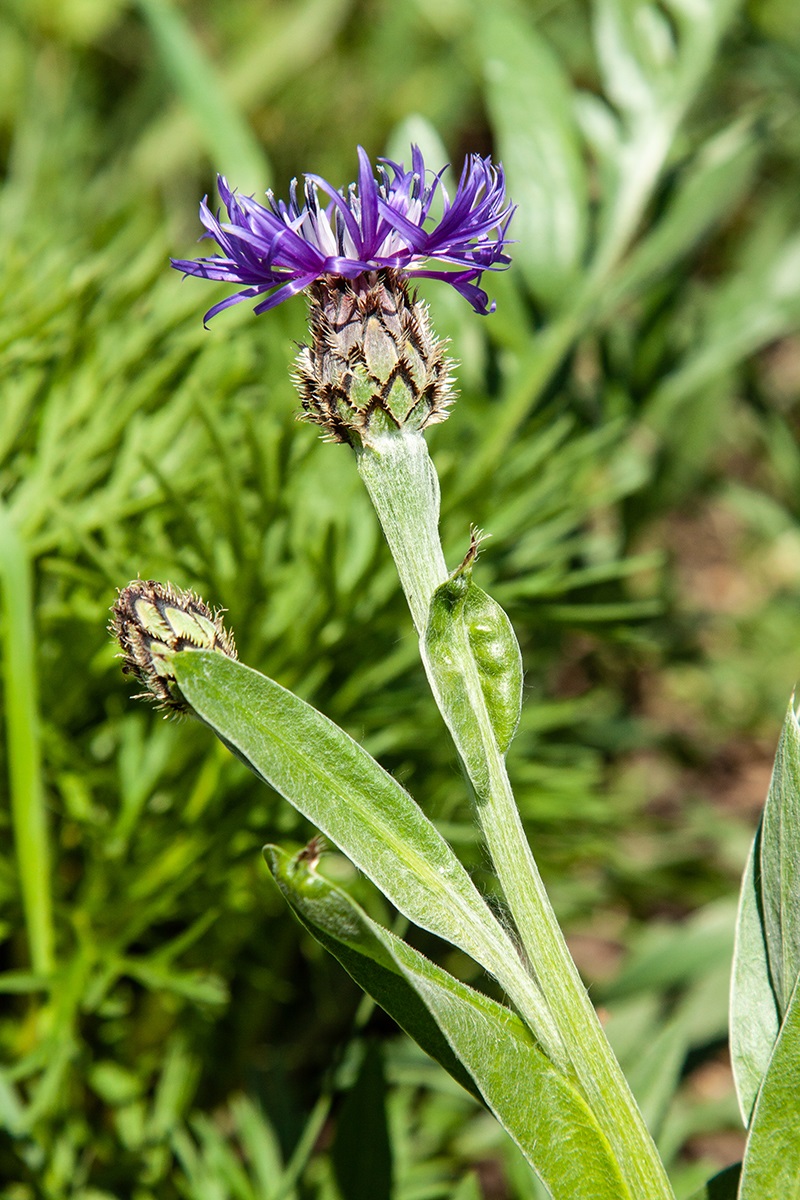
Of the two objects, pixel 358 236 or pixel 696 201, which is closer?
pixel 358 236

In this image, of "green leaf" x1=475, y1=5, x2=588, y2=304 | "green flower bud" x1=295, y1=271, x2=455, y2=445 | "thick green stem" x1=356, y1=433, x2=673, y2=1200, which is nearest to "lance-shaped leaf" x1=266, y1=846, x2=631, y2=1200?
"thick green stem" x1=356, y1=433, x2=673, y2=1200

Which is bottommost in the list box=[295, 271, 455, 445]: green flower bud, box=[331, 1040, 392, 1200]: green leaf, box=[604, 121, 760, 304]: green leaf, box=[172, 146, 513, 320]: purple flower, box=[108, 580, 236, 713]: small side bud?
box=[331, 1040, 392, 1200]: green leaf

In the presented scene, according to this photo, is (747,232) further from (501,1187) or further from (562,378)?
(501,1187)

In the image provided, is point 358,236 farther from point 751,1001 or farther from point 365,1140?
point 365,1140

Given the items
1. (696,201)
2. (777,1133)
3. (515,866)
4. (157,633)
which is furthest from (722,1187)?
(696,201)

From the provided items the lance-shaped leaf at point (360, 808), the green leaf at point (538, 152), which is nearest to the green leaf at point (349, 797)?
the lance-shaped leaf at point (360, 808)

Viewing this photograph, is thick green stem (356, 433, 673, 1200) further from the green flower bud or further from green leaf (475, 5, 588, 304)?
green leaf (475, 5, 588, 304)
